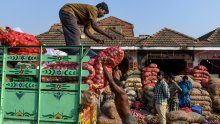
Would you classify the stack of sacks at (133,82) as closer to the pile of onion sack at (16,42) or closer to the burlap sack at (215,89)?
the burlap sack at (215,89)

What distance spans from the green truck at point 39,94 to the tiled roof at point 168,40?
40.3ft

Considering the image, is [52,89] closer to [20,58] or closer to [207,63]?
[20,58]

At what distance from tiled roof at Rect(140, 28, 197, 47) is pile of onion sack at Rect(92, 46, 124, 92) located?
38.1ft

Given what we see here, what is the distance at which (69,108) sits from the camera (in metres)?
4.19

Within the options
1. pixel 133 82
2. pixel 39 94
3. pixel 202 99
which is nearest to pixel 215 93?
pixel 202 99

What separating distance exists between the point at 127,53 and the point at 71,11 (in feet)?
36.7

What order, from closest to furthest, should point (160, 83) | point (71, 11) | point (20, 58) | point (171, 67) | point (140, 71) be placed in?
1. point (20, 58)
2. point (71, 11)
3. point (160, 83)
4. point (140, 71)
5. point (171, 67)

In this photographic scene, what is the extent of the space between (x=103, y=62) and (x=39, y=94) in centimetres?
101

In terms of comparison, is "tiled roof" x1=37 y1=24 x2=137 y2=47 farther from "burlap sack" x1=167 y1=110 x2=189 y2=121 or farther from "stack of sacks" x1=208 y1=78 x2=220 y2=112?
"burlap sack" x1=167 y1=110 x2=189 y2=121

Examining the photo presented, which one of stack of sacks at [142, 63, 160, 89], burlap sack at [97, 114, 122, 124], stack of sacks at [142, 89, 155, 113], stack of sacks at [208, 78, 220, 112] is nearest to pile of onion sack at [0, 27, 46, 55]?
burlap sack at [97, 114, 122, 124]

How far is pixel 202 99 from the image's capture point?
42.3 ft

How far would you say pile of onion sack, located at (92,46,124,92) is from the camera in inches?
184

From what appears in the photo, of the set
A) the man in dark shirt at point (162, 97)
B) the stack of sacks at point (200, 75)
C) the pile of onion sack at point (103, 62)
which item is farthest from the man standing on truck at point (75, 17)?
the stack of sacks at point (200, 75)

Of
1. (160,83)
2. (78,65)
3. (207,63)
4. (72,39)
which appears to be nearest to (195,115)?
(160,83)
